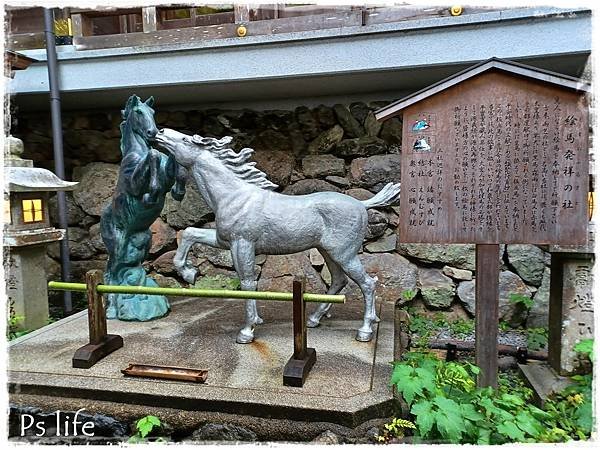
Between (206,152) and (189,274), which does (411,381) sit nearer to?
(189,274)

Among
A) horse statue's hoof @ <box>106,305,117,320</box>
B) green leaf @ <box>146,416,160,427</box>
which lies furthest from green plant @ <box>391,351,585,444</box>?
horse statue's hoof @ <box>106,305,117,320</box>

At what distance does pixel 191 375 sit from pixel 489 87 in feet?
9.08

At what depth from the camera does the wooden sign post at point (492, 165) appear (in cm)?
254

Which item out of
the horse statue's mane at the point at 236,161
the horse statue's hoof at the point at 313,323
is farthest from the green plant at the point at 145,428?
the horse statue's mane at the point at 236,161

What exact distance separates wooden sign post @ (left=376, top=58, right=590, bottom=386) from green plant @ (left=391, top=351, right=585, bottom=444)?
308 mm

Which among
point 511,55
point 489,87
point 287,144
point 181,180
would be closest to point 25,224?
point 181,180

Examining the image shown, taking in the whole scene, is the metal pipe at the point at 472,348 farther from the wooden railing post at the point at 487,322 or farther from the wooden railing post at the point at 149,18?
the wooden railing post at the point at 149,18

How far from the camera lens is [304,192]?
18.0 feet

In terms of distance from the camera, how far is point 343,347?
10.7ft

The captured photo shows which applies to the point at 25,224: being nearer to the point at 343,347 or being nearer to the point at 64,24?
the point at 64,24

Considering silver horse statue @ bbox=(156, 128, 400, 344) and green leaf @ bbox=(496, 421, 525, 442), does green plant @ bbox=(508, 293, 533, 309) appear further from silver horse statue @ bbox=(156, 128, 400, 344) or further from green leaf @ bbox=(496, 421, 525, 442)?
green leaf @ bbox=(496, 421, 525, 442)

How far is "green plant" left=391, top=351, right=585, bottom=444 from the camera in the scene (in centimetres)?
221

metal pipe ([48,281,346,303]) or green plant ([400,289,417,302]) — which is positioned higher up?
metal pipe ([48,281,346,303])

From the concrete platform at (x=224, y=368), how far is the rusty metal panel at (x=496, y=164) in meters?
1.08
